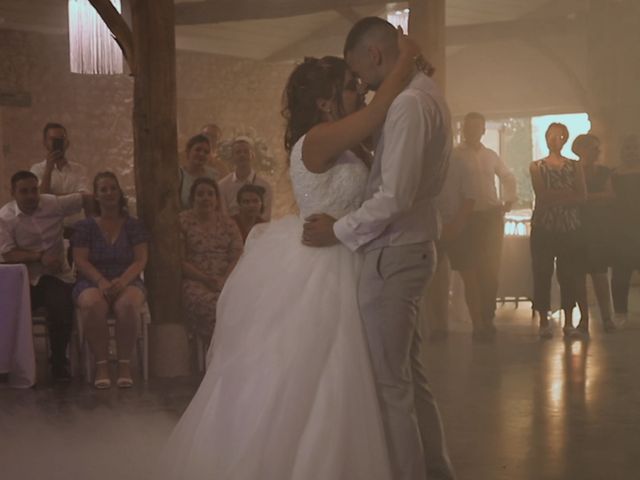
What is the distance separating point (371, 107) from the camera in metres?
2.56

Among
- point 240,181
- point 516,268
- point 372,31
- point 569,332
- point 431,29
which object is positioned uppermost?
point 431,29

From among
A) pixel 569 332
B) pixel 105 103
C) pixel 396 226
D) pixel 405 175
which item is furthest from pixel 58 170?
pixel 105 103

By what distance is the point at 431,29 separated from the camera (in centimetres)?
696

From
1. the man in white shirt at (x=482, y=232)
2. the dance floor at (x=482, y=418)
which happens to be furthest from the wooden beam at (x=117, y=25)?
the man in white shirt at (x=482, y=232)

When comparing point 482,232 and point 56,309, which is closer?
point 56,309

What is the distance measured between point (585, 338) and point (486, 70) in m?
6.95

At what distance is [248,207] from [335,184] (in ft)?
11.4

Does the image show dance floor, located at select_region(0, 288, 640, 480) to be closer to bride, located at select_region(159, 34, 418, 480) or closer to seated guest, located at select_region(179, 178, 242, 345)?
seated guest, located at select_region(179, 178, 242, 345)

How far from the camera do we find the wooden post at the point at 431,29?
693 cm

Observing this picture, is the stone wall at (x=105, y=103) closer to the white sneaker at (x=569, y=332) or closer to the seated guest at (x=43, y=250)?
the seated guest at (x=43, y=250)

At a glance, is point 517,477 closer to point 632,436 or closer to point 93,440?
point 632,436

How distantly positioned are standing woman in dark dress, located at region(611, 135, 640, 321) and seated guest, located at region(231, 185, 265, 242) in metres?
2.76

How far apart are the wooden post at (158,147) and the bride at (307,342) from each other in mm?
2843

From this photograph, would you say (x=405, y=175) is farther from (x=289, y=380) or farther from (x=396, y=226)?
(x=289, y=380)
